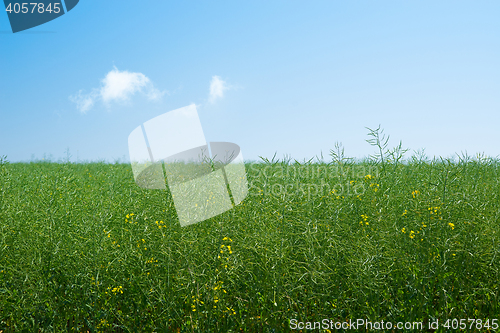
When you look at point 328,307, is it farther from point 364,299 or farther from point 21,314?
point 21,314

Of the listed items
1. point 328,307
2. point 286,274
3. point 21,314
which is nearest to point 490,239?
point 328,307

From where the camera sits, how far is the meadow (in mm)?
2781

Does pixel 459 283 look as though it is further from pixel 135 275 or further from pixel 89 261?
pixel 89 261

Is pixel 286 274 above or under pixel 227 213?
under

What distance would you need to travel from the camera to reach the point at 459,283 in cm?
305

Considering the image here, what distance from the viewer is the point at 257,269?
112 inches

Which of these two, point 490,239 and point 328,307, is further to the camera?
point 490,239

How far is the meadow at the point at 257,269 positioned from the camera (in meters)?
2.78

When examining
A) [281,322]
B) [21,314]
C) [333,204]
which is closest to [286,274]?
[281,322]

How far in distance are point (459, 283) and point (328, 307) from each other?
4.48 ft

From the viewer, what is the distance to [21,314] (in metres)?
3.06

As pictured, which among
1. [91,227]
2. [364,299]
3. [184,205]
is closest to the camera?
[364,299]

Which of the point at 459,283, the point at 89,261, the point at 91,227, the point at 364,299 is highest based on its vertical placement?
the point at 91,227

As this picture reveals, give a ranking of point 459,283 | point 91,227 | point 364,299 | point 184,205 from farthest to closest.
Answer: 1. point 184,205
2. point 91,227
3. point 459,283
4. point 364,299
